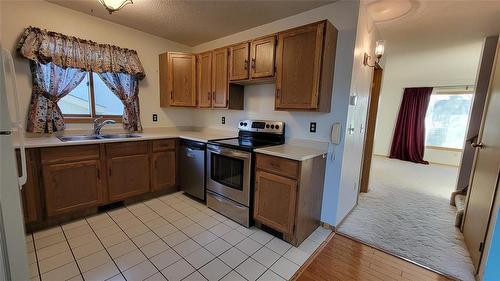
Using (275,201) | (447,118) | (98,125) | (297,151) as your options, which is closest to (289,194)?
(275,201)

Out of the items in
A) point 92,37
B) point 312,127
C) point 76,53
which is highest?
point 92,37

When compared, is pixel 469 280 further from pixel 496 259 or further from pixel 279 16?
pixel 279 16

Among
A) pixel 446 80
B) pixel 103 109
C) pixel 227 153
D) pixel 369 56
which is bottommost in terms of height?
pixel 227 153

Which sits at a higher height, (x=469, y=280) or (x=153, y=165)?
(x=153, y=165)

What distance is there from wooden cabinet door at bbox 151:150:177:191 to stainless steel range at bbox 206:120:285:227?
0.73m

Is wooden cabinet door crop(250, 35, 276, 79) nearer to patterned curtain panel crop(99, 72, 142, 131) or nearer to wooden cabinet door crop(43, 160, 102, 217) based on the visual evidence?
patterned curtain panel crop(99, 72, 142, 131)

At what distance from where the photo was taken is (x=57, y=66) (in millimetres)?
2430

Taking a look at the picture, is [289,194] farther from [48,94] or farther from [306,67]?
[48,94]

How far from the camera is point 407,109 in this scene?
6133 mm

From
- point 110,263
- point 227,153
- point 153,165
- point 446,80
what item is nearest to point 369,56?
point 227,153

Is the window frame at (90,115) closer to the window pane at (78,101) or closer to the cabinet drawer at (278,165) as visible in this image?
the window pane at (78,101)

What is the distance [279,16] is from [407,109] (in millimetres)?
5645

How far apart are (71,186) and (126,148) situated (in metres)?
0.66

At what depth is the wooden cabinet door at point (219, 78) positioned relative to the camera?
2.87 meters
